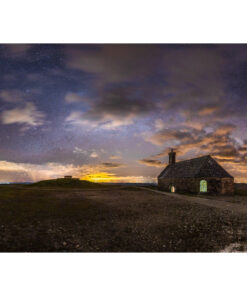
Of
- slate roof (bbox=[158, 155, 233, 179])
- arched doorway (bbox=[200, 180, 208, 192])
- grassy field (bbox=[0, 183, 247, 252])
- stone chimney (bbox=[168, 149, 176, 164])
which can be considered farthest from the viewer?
stone chimney (bbox=[168, 149, 176, 164])

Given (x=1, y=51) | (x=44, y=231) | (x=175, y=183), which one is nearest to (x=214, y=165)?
(x=175, y=183)

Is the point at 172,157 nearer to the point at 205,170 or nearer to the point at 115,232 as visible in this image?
the point at 205,170

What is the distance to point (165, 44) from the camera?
1029 centimetres

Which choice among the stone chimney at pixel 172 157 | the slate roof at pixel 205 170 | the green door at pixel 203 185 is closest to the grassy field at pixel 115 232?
the green door at pixel 203 185

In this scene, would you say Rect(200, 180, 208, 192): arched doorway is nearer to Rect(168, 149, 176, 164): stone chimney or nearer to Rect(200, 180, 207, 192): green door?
Rect(200, 180, 207, 192): green door

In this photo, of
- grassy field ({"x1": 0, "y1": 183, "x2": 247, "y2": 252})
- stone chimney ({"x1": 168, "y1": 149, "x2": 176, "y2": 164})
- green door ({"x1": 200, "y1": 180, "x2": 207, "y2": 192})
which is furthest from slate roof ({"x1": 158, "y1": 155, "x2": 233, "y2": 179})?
grassy field ({"x1": 0, "y1": 183, "x2": 247, "y2": 252})

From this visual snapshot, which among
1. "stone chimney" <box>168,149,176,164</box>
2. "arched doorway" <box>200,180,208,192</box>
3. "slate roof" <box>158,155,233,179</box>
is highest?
"stone chimney" <box>168,149,176,164</box>

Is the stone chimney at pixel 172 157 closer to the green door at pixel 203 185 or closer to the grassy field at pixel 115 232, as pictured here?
the green door at pixel 203 185

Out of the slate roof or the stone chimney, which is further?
the stone chimney

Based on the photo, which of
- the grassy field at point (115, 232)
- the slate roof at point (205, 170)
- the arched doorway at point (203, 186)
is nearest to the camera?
the grassy field at point (115, 232)

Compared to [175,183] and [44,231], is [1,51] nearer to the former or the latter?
[44,231]

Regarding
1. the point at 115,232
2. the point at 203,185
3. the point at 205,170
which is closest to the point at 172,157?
the point at 205,170

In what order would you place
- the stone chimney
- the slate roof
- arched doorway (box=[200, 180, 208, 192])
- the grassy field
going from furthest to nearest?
the stone chimney → the slate roof → arched doorway (box=[200, 180, 208, 192]) → the grassy field

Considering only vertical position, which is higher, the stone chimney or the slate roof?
the stone chimney
